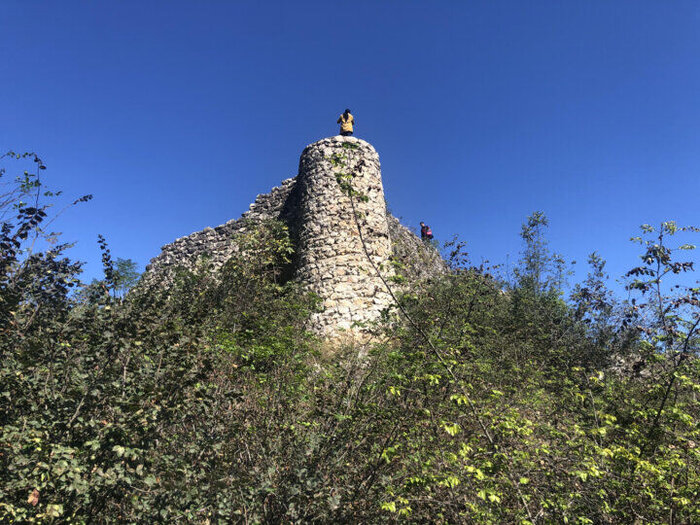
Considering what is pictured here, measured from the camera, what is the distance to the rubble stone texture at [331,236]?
9000 millimetres

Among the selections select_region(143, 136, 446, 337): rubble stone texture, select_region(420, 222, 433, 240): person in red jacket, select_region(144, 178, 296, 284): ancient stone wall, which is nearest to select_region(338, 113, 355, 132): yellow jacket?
select_region(143, 136, 446, 337): rubble stone texture

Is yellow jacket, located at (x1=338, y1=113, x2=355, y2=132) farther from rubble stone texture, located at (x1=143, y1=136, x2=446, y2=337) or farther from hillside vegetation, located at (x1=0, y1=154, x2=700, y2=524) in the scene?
hillside vegetation, located at (x1=0, y1=154, x2=700, y2=524)

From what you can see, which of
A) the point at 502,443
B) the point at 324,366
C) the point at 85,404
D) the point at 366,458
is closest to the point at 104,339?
the point at 85,404

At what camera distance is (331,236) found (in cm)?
984

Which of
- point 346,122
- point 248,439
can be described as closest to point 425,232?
point 346,122

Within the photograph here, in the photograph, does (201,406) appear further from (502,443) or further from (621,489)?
(621,489)

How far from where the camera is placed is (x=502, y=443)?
127 inches

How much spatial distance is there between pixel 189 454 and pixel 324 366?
7.40 ft

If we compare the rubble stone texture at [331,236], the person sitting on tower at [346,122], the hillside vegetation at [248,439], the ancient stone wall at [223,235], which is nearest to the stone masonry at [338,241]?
the rubble stone texture at [331,236]

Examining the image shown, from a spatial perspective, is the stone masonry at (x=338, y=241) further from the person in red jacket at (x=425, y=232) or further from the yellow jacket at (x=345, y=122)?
the person in red jacket at (x=425, y=232)

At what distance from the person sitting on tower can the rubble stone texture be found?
643mm

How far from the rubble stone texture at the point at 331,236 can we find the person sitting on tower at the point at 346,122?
64cm

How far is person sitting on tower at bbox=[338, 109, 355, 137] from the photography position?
11773mm

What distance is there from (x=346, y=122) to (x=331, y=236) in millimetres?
4210
